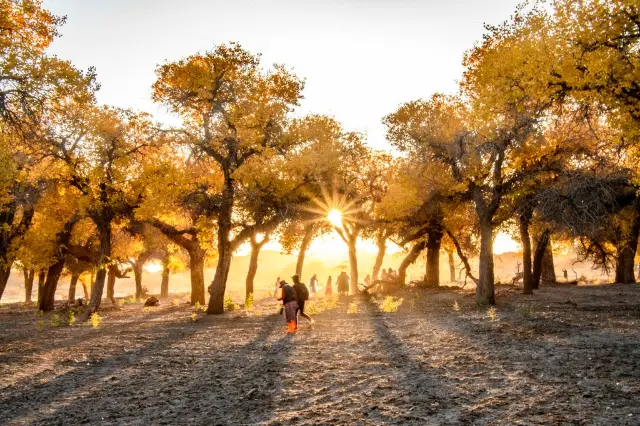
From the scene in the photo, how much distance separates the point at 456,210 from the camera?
25.6 m

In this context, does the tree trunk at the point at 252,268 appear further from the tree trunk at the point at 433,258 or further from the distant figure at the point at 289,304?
the distant figure at the point at 289,304

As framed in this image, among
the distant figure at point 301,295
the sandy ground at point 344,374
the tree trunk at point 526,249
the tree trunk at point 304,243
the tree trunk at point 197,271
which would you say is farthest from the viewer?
the tree trunk at point 304,243

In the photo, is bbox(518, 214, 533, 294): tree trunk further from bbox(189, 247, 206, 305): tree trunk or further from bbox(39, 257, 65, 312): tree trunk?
bbox(39, 257, 65, 312): tree trunk

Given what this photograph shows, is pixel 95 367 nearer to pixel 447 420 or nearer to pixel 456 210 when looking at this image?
pixel 447 420

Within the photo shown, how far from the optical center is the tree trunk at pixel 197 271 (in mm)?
26625

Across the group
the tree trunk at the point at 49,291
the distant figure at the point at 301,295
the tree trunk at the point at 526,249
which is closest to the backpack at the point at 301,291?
the distant figure at the point at 301,295

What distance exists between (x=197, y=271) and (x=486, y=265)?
16.7 metres

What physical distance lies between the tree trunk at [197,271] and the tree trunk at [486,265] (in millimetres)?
15914

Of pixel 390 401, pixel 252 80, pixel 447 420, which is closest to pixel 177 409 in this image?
pixel 390 401

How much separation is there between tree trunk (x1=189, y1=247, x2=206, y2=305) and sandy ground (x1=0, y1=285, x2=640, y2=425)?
36.1 feet

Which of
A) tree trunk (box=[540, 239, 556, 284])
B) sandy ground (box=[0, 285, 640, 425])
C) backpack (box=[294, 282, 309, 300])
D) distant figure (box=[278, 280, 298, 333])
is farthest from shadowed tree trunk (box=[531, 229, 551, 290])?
distant figure (box=[278, 280, 298, 333])

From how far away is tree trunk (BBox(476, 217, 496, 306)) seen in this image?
18953 millimetres

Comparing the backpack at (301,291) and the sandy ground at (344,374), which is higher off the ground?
the backpack at (301,291)

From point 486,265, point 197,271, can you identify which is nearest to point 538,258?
point 486,265
